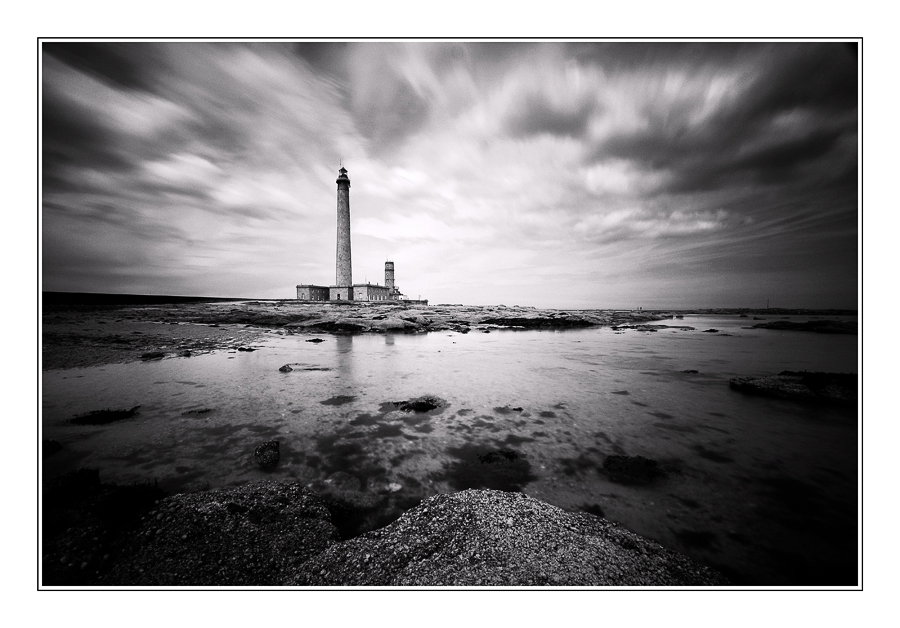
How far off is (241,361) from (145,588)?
10031mm

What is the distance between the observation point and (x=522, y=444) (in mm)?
5156

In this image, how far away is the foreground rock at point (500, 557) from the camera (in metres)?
2.48

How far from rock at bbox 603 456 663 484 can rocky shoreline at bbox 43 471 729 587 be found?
1176 mm

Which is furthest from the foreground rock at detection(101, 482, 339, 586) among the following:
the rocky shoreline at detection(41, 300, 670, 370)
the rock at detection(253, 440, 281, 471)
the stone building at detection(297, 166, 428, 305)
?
the stone building at detection(297, 166, 428, 305)

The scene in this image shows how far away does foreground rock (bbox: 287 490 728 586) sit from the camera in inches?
97.8

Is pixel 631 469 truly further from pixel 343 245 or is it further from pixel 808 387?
pixel 343 245

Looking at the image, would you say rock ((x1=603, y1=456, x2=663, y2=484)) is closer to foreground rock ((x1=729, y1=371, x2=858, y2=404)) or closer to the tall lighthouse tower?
foreground rock ((x1=729, y1=371, x2=858, y2=404))

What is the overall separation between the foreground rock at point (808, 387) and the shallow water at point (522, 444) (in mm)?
570

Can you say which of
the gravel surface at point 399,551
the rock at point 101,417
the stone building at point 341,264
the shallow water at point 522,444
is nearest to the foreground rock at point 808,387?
the shallow water at point 522,444

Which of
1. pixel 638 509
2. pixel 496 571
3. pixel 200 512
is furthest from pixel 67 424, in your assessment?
pixel 638 509

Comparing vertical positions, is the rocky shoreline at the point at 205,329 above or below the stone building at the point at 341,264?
below

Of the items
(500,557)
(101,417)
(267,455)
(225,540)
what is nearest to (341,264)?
(101,417)

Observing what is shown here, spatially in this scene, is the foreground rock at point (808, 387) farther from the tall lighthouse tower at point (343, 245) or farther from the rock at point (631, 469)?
the tall lighthouse tower at point (343, 245)

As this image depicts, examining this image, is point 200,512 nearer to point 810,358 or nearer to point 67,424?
point 67,424
